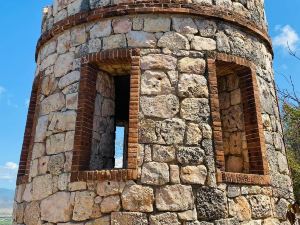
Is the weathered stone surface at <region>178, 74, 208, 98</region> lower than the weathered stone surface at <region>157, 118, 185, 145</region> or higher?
higher

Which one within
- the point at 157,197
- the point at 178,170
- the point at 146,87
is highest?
the point at 146,87

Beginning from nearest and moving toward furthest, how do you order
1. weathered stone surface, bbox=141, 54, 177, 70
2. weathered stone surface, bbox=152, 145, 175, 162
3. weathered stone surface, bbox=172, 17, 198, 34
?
weathered stone surface, bbox=152, 145, 175, 162 < weathered stone surface, bbox=141, 54, 177, 70 < weathered stone surface, bbox=172, 17, 198, 34

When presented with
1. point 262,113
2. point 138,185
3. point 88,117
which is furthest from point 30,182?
point 262,113

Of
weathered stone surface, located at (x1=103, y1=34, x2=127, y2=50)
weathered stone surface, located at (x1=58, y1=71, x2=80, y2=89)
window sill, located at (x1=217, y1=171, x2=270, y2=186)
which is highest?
weathered stone surface, located at (x1=103, y1=34, x2=127, y2=50)

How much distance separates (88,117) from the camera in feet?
16.1

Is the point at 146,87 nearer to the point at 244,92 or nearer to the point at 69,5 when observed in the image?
the point at 244,92

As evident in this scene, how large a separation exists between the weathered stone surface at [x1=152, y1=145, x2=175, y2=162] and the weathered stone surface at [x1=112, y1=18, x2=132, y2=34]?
1.90m

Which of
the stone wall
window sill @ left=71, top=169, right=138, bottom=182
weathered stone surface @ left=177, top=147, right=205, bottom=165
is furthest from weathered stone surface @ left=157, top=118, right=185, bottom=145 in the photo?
the stone wall

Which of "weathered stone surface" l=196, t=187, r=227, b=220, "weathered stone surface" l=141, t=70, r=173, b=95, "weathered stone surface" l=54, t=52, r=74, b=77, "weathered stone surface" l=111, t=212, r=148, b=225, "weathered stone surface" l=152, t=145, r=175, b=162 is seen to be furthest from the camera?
"weathered stone surface" l=54, t=52, r=74, b=77

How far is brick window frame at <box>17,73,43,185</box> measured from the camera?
5422 millimetres

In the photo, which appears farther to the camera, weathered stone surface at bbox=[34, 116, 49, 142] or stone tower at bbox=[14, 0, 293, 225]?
weathered stone surface at bbox=[34, 116, 49, 142]

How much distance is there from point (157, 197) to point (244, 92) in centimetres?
230

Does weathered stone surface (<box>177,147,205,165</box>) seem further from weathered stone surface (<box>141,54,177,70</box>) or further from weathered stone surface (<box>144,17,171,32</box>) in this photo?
weathered stone surface (<box>144,17,171,32</box>)

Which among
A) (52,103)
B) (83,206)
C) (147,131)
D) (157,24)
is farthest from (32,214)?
(157,24)
